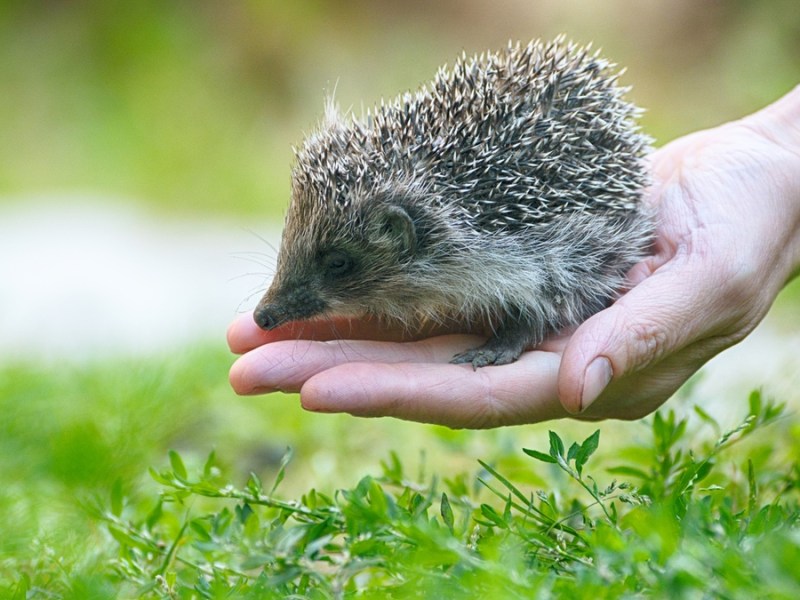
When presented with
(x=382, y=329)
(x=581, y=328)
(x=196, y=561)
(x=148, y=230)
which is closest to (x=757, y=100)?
(x=148, y=230)

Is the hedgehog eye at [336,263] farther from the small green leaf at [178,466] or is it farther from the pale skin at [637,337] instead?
the small green leaf at [178,466]

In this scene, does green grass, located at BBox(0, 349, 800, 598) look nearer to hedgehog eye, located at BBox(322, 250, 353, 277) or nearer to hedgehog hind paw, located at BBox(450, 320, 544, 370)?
hedgehog hind paw, located at BBox(450, 320, 544, 370)

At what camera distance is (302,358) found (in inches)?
90.0

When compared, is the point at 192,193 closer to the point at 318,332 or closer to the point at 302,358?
the point at 318,332

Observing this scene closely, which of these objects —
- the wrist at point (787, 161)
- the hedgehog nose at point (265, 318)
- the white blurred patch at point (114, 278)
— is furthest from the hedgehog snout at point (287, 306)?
the white blurred patch at point (114, 278)

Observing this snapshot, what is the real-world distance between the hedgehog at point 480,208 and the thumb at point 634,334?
34 cm

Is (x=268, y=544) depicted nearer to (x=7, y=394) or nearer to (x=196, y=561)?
(x=196, y=561)

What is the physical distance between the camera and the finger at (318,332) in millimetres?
2619

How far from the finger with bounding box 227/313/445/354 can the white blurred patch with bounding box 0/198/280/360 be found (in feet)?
4.87

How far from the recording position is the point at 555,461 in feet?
5.75

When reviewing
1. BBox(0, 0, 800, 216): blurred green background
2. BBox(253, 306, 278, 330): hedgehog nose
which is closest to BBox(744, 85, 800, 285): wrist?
BBox(253, 306, 278, 330): hedgehog nose

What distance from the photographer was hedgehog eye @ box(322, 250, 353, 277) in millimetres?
2605

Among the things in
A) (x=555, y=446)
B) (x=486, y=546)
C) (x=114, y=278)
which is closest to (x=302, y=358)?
(x=555, y=446)

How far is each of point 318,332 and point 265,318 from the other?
0.78ft
